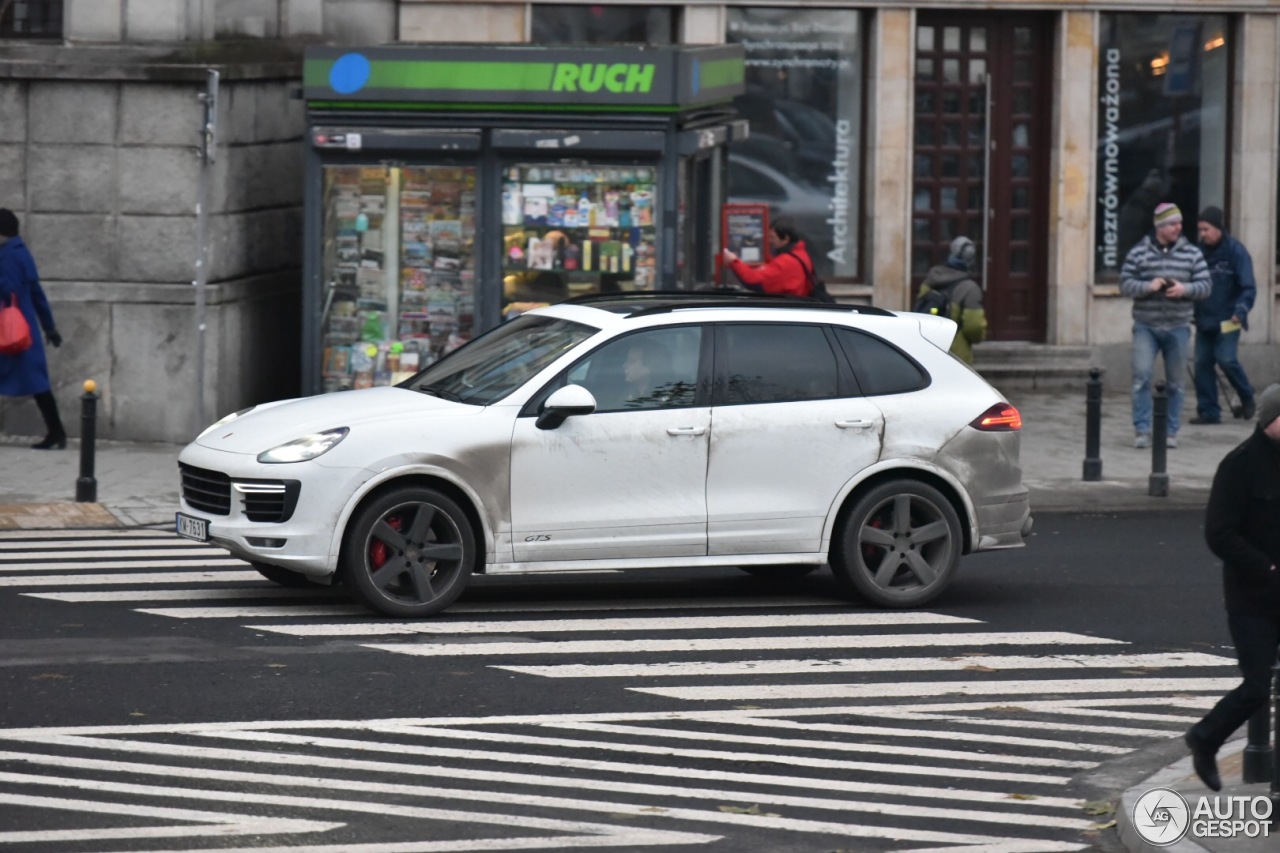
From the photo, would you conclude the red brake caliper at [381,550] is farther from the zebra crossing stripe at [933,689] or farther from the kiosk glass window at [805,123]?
the kiosk glass window at [805,123]

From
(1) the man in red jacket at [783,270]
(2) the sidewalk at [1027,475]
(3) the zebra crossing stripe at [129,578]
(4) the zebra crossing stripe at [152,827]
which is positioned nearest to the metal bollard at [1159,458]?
(2) the sidewalk at [1027,475]

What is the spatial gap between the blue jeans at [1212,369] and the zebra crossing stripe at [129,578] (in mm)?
10874

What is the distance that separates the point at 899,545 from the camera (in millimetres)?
11836

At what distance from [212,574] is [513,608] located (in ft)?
6.46

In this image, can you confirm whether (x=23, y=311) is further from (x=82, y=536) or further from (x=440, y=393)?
(x=440, y=393)

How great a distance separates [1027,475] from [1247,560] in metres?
9.72

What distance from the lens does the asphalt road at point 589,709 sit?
7.52 m

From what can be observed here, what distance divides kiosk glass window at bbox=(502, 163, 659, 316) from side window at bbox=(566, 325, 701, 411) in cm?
619

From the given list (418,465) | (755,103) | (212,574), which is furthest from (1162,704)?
(755,103)

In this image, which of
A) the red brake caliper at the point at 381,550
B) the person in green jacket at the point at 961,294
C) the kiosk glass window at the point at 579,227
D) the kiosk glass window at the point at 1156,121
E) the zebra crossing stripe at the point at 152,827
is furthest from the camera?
the kiosk glass window at the point at 1156,121

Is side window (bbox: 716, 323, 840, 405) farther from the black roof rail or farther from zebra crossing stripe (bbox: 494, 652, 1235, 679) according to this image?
zebra crossing stripe (bbox: 494, 652, 1235, 679)

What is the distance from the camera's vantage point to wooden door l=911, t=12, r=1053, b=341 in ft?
74.0

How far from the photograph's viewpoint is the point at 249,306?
62.1 feet

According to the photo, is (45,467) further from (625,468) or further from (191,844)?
(191,844)
